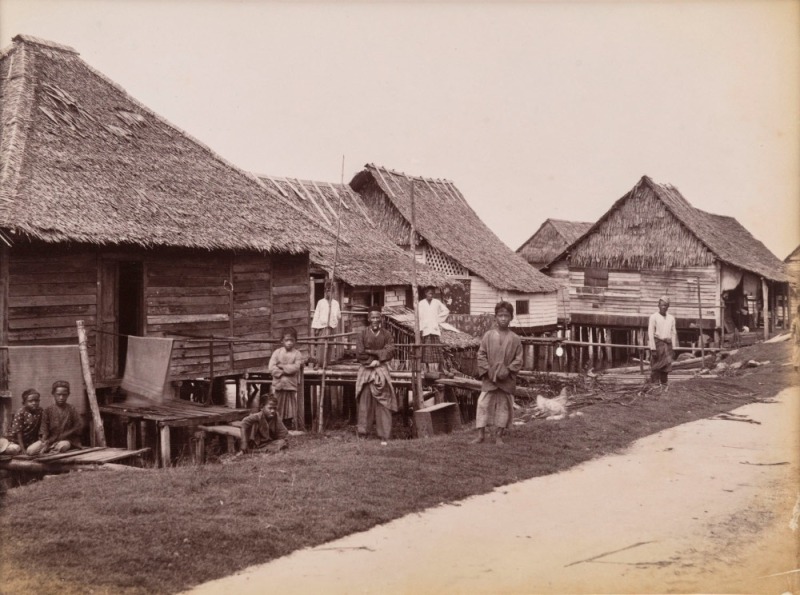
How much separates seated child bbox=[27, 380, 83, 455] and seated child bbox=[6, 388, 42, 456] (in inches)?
3.3

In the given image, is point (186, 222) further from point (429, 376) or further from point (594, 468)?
point (594, 468)

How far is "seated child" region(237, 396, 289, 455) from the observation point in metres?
11.4

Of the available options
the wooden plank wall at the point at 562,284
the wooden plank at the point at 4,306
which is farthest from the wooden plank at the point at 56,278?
the wooden plank wall at the point at 562,284

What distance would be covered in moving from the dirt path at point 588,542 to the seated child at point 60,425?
527cm

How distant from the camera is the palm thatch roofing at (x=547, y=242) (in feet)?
164

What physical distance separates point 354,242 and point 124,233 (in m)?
12.0

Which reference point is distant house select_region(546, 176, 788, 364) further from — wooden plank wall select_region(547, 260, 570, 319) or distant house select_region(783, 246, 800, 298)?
distant house select_region(783, 246, 800, 298)

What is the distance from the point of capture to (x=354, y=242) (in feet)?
80.0

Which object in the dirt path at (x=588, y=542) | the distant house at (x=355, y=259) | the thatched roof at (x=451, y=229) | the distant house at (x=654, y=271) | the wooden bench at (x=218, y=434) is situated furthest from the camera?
the distant house at (x=654, y=271)

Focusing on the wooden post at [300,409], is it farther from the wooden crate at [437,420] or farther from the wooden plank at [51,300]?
the wooden plank at [51,300]

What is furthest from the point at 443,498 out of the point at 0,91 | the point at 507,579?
the point at 0,91

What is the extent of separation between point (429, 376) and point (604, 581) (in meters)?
9.63

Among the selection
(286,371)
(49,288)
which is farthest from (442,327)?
(49,288)

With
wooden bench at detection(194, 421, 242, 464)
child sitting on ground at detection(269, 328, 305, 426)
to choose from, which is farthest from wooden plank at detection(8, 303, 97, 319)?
child sitting on ground at detection(269, 328, 305, 426)
